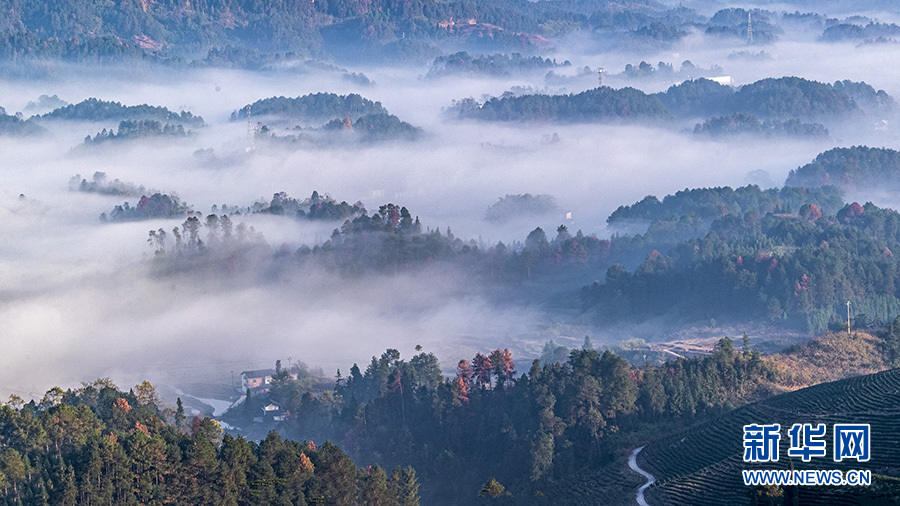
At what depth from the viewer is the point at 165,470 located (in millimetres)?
66688

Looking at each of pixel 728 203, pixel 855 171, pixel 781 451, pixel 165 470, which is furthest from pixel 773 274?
pixel 165 470

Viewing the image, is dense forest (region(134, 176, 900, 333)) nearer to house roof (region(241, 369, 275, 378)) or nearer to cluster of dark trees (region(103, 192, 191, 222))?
cluster of dark trees (region(103, 192, 191, 222))

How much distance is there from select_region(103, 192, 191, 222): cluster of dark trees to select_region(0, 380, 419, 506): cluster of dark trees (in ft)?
342

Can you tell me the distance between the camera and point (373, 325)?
144 metres

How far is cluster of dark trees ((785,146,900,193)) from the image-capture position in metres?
185

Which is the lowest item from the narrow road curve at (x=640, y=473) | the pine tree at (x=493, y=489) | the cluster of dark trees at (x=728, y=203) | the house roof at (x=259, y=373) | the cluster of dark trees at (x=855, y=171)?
the house roof at (x=259, y=373)

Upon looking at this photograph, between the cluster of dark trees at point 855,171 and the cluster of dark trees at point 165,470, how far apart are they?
125 m

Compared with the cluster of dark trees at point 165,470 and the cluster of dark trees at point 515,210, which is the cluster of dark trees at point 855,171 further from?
the cluster of dark trees at point 165,470

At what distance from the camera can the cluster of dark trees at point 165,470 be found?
216 feet

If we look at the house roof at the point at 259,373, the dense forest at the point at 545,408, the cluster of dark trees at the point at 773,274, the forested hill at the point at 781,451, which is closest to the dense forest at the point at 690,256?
the cluster of dark trees at the point at 773,274

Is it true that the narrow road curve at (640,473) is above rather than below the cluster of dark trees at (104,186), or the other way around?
below

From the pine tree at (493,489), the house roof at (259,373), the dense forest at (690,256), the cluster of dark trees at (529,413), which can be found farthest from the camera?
the dense forest at (690,256)

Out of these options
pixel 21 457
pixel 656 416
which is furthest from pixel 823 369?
pixel 21 457

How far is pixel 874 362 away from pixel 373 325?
206 ft
